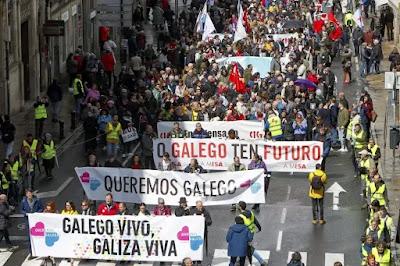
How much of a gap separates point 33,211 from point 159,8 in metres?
34.9

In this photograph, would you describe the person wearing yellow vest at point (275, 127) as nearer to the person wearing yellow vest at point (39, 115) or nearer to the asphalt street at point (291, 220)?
the asphalt street at point (291, 220)

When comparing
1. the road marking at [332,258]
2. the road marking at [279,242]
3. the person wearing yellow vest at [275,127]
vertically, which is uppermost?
the person wearing yellow vest at [275,127]

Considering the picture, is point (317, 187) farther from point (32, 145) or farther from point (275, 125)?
point (32, 145)

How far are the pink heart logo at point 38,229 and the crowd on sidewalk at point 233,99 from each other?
43 cm

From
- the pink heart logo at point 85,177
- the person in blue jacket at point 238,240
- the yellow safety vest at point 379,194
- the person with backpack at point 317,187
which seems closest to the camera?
the person in blue jacket at point 238,240

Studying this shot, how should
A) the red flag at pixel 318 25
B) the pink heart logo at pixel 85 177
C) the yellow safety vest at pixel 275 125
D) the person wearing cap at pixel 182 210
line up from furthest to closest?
the red flag at pixel 318 25, the yellow safety vest at pixel 275 125, the pink heart logo at pixel 85 177, the person wearing cap at pixel 182 210

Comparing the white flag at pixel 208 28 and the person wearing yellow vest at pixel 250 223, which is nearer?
the person wearing yellow vest at pixel 250 223

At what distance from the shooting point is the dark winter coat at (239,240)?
2983 cm

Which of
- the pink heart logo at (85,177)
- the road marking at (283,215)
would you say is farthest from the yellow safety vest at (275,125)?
the pink heart logo at (85,177)

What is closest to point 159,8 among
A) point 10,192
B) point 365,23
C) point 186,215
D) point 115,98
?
point 365,23

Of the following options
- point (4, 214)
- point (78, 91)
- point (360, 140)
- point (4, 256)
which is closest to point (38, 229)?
point (4, 214)

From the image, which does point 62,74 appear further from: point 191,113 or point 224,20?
point 191,113

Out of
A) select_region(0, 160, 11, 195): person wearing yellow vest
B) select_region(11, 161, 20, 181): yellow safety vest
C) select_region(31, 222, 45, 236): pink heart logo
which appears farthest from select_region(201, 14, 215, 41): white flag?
select_region(31, 222, 45, 236): pink heart logo

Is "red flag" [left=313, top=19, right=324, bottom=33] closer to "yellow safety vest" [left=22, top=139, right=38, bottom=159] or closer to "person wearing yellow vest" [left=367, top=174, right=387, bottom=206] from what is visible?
"yellow safety vest" [left=22, top=139, right=38, bottom=159]
